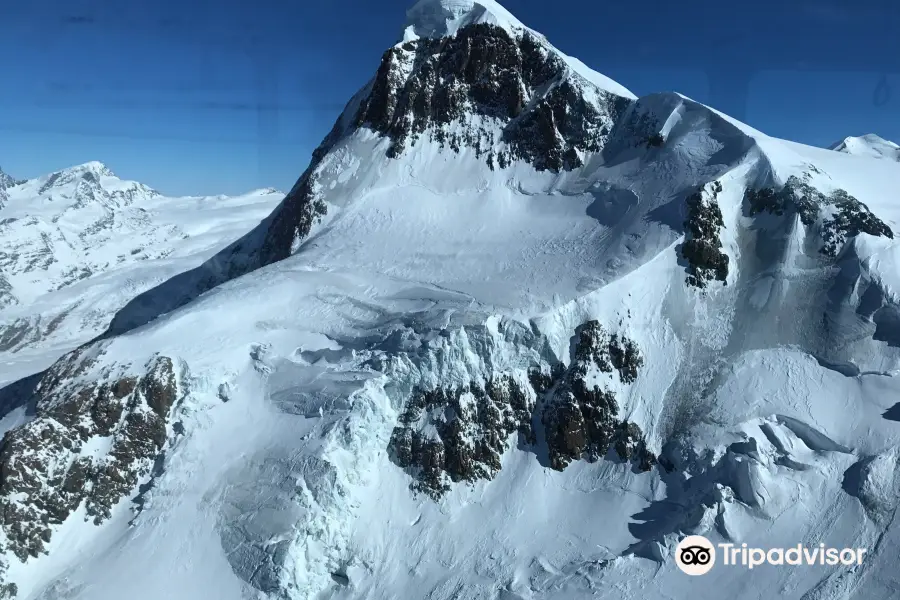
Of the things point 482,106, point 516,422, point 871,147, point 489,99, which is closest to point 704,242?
point 516,422

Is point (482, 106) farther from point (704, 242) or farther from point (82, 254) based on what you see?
point (82, 254)

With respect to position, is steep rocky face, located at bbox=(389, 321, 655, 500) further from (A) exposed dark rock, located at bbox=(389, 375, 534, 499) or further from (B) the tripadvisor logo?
(B) the tripadvisor logo

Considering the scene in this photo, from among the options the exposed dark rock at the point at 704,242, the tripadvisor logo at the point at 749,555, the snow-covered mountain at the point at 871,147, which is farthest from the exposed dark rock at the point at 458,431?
the snow-covered mountain at the point at 871,147

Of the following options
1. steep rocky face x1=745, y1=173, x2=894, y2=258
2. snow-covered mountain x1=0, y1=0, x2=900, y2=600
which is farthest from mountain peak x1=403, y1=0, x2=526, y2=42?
steep rocky face x1=745, y1=173, x2=894, y2=258

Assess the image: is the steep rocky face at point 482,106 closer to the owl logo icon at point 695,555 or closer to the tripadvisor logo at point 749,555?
the owl logo icon at point 695,555

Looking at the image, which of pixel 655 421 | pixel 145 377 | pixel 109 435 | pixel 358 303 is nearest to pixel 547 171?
pixel 358 303

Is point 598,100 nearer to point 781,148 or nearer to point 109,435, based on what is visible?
point 781,148
